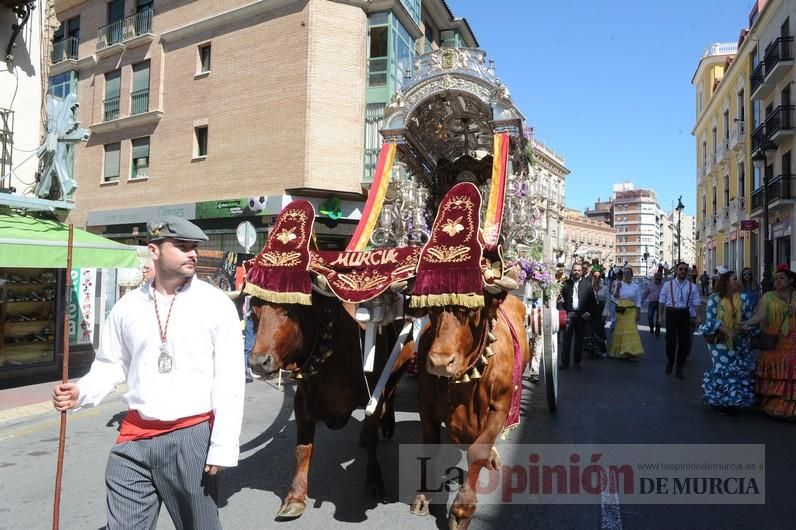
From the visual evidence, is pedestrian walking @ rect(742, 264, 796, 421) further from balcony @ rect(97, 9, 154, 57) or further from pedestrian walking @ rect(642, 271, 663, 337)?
balcony @ rect(97, 9, 154, 57)

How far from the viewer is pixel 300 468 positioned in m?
4.00

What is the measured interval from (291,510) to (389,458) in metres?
1.51

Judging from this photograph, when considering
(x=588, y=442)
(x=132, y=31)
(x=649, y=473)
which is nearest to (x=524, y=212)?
(x=588, y=442)

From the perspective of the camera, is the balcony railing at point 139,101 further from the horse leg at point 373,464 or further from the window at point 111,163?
the horse leg at point 373,464

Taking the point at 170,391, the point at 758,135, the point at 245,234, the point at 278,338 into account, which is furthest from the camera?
the point at 758,135

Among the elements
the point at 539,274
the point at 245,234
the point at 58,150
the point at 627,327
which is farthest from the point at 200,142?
the point at 539,274

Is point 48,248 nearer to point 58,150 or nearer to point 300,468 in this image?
point 58,150

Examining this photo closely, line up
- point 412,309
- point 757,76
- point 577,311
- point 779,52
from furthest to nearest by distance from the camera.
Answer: point 757,76 → point 779,52 → point 577,311 → point 412,309

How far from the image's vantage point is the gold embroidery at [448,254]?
3.41 meters

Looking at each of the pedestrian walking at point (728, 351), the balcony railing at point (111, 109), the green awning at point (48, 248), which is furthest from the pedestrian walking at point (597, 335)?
the balcony railing at point (111, 109)

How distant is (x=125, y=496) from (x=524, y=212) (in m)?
5.48

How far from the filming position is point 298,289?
3709 millimetres

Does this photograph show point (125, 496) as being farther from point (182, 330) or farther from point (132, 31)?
point (132, 31)

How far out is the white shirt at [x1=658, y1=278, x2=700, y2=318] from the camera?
29.7 ft
